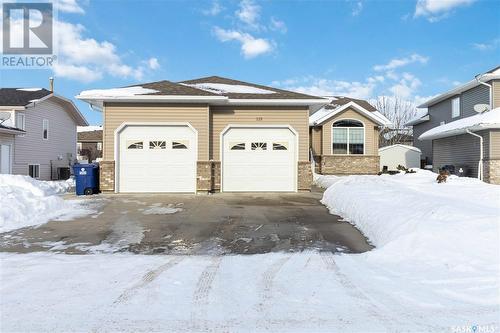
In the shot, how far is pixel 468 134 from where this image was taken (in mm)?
18344

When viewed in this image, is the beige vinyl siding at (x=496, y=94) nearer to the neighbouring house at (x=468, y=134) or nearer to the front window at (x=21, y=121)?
the neighbouring house at (x=468, y=134)

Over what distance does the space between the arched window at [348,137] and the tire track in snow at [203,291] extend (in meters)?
17.1

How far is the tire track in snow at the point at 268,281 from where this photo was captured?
3719mm

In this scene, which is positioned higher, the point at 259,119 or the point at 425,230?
A: the point at 259,119

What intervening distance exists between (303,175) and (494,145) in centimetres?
997

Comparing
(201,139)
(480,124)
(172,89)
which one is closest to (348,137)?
(480,124)

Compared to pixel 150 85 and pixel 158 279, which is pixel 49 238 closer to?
pixel 158 279

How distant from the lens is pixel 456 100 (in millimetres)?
22281

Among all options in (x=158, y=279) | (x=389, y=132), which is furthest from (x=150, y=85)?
(x=389, y=132)

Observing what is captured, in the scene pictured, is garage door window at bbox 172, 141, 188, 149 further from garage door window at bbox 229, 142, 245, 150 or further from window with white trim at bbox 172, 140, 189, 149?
garage door window at bbox 229, 142, 245, 150

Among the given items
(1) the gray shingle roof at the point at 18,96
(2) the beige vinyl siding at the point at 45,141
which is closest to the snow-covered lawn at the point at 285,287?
(2) the beige vinyl siding at the point at 45,141

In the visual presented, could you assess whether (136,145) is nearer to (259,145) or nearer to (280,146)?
(259,145)

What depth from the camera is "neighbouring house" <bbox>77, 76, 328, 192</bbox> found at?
13.3 metres

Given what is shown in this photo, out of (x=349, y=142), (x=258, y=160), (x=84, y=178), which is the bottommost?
(x=84, y=178)
